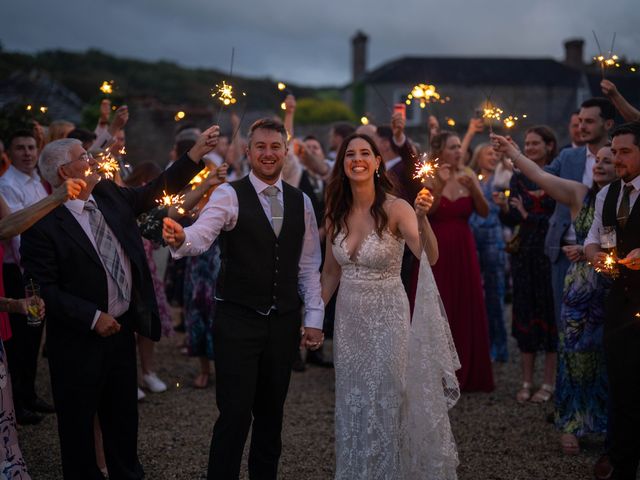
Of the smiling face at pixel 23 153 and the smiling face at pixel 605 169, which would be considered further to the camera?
the smiling face at pixel 23 153

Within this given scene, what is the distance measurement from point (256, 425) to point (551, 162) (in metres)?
3.98

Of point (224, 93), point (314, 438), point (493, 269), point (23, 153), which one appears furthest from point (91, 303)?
point (493, 269)

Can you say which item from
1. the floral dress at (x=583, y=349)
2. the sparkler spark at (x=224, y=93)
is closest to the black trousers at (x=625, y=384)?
the floral dress at (x=583, y=349)

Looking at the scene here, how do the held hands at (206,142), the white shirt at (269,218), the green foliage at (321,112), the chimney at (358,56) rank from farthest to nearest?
the chimney at (358,56) → the green foliage at (321,112) → the held hands at (206,142) → the white shirt at (269,218)

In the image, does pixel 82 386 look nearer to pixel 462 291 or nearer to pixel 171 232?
pixel 171 232

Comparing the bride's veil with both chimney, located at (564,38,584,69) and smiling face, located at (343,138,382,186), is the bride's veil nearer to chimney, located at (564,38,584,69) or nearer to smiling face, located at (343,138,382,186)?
smiling face, located at (343,138,382,186)

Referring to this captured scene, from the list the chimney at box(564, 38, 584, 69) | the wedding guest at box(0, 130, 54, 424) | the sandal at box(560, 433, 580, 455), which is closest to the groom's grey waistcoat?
the sandal at box(560, 433, 580, 455)

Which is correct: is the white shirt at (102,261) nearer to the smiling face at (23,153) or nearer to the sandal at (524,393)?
the smiling face at (23,153)

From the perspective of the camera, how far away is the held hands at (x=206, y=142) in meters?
4.17

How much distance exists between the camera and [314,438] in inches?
219

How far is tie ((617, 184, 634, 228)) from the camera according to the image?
4.29 metres

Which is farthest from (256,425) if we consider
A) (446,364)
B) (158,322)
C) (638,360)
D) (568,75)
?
(568,75)

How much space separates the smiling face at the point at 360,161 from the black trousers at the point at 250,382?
980mm

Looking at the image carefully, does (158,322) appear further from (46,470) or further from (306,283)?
(46,470)
